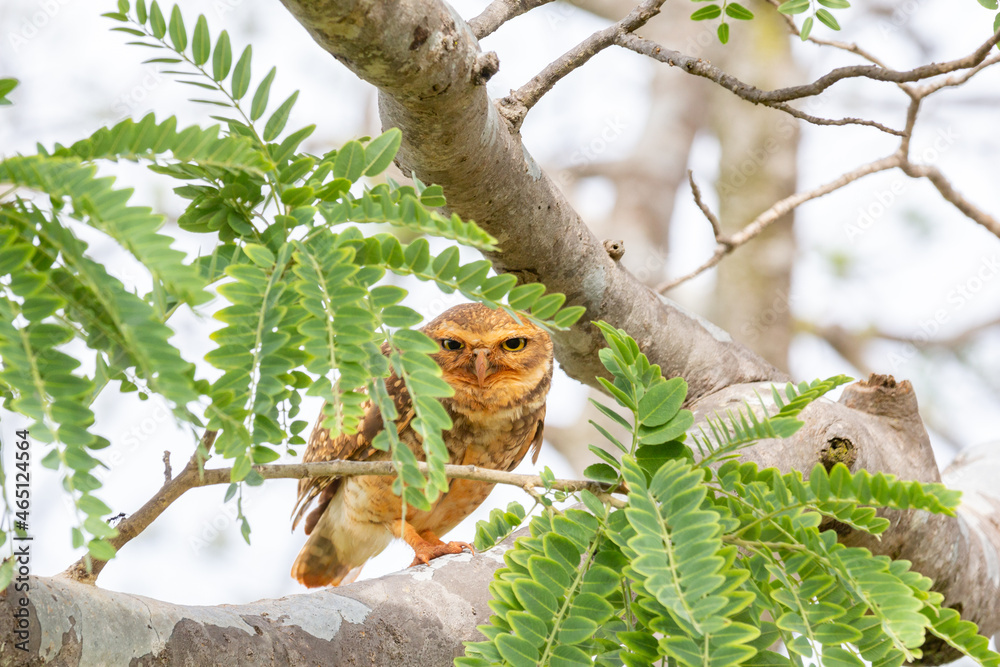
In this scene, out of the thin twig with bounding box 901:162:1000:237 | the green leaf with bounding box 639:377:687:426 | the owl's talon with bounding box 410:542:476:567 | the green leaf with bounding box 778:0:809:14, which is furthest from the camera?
the thin twig with bounding box 901:162:1000:237

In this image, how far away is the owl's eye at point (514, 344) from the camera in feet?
10.0

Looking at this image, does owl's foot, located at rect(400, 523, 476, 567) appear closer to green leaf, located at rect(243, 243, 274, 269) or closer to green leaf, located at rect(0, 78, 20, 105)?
green leaf, located at rect(243, 243, 274, 269)

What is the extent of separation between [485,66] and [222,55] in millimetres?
836

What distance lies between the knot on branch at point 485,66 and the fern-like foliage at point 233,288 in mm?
733

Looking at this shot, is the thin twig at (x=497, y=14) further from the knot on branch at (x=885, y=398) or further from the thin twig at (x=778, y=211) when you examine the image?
the knot on branch at (x=885, y=398)

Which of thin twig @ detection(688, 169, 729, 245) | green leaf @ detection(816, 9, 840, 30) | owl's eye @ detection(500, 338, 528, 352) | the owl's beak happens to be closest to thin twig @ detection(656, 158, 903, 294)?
thin twig @ detection(688, 169, 729, 245)

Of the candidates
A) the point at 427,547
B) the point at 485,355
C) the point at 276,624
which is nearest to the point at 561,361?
the point at 485,355

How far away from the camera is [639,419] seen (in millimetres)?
1235

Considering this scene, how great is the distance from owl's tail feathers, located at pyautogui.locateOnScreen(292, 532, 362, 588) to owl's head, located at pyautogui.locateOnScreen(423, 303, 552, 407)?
3.65 ft

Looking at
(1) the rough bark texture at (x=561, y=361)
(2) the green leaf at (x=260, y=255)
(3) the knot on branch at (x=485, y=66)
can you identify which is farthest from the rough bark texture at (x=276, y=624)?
(3) the knot on branch at (x=485, y=66)

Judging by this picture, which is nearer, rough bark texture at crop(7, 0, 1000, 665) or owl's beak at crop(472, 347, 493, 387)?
rough bark texture at crop(7, 0, 1000, 665)

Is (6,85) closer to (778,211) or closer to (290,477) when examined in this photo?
(290,477)

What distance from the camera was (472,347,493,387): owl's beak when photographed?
2928mm

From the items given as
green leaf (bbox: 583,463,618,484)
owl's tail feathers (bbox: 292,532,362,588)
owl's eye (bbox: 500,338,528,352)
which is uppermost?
owl's eye (bbox: 500,338,528,352)
